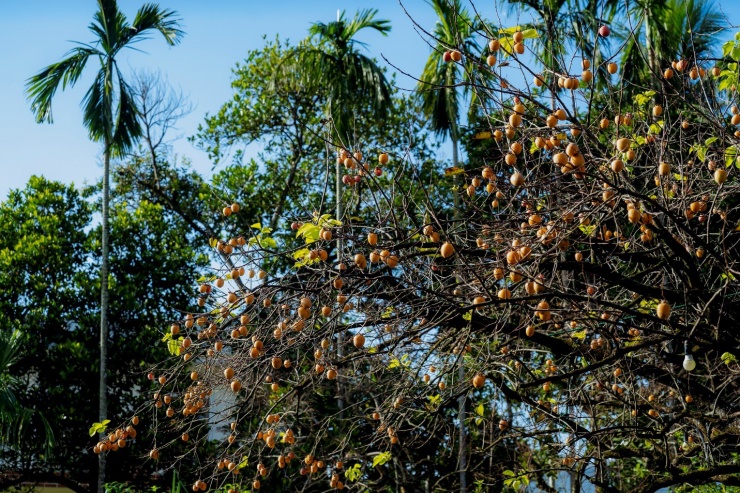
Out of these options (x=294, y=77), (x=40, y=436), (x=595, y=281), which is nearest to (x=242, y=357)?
(x=595, y=281)

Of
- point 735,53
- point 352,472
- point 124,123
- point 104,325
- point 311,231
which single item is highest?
point 124,123

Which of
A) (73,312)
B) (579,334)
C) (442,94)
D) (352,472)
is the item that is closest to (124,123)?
(73,312)

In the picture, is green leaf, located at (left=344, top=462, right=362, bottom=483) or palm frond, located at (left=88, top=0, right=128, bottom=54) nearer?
green leaf, located at (left=344, top=462, right=362, bottom=483)

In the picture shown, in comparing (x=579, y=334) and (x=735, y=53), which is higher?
(x=735, y=53)

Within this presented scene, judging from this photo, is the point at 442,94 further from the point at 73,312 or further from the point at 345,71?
the point at 73,312

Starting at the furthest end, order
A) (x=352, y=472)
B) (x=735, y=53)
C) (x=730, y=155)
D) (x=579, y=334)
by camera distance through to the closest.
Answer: (x=352, y=472), (x=579, y=334), (x=730, y=155), (x=735, y=53)

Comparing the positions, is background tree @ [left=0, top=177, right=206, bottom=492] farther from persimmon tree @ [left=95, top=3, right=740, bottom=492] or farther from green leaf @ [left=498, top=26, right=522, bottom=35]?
green leaf @ [left=498, top=26, right=522, bottom=35]

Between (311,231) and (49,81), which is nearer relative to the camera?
(311,231)

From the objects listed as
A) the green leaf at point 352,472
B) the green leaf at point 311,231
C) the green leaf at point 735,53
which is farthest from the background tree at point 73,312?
the green leaf at point 735,53

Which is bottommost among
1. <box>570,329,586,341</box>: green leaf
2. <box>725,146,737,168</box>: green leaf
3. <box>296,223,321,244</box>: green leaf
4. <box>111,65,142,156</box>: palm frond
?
<box>570,329,586,341</box>: green leaf

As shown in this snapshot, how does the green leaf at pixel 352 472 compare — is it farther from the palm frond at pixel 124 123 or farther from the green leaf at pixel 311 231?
the palm frond at pixel 124 123

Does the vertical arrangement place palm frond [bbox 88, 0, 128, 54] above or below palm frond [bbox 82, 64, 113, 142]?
above

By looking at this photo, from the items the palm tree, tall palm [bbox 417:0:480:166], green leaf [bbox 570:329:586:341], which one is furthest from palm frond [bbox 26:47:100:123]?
green leaf [bbox 570:329:586:341]

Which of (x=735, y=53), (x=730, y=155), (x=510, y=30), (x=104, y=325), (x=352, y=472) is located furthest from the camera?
(x=104, y=325)
